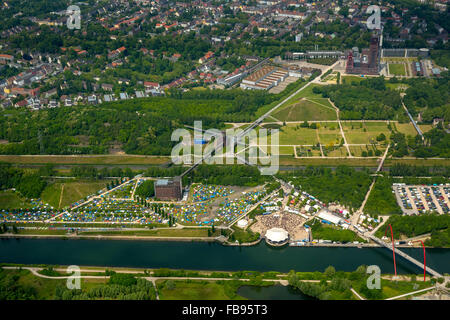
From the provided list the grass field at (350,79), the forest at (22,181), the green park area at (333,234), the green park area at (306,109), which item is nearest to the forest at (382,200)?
the green park area at (333,234)

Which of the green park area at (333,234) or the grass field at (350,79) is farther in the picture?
the grass field at (350,79)

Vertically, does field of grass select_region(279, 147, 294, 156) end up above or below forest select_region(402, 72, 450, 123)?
below

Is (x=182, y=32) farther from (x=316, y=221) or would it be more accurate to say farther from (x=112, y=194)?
(x=316, y=221)

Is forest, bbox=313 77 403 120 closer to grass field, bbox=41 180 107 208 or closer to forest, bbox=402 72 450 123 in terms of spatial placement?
forest, bbox=402 72 450 123

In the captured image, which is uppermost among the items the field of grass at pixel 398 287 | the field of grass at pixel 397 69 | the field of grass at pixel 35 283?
the field of grass at pixel 397 69

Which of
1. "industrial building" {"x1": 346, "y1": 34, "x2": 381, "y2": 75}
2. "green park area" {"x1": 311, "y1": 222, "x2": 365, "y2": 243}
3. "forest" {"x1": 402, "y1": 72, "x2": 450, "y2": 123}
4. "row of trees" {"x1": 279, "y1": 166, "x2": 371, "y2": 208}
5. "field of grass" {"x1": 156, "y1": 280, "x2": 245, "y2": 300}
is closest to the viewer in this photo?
"field of grass" {"x1": 156, "y1": 280, "x2": 245, "y2": 300}

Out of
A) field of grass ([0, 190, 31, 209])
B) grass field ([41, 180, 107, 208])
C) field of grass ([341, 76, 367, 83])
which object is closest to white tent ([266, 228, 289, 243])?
grass field ([41, 180, 107, 208])

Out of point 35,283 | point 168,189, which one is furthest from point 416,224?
point 35,283

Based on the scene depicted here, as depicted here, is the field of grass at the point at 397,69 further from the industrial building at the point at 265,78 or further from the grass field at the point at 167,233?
the grass field at the point at 167,233
